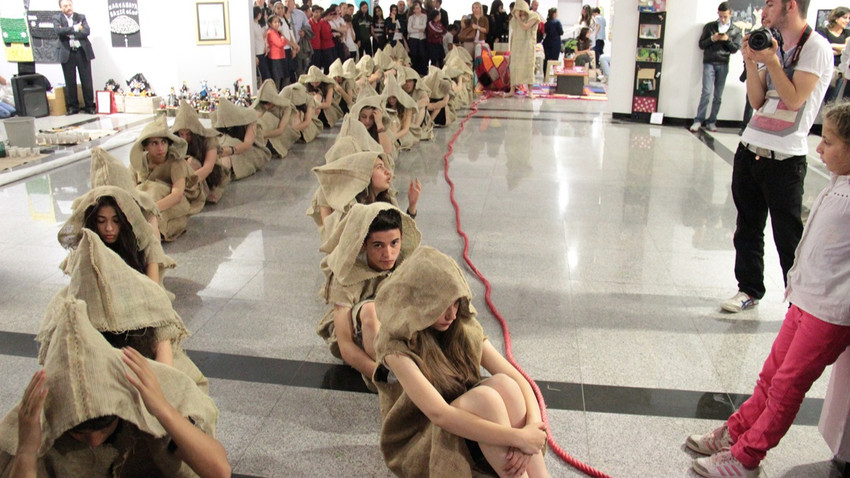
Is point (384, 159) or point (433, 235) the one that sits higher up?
point (384, 159)

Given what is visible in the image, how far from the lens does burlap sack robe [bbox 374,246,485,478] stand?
218 cm

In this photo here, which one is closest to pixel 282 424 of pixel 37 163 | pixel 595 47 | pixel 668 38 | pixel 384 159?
pixel 384 159

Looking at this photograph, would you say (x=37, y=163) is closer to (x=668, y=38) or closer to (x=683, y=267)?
(x=683, y=267)

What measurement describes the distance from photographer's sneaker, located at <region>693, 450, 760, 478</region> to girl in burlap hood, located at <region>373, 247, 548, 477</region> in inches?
27.0

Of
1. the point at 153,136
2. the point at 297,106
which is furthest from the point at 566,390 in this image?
the point at 297,106

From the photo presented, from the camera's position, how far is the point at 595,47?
708 inches

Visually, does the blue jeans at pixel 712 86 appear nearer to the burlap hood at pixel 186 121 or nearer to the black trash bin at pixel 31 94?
the burlap hood at pixel 186 121

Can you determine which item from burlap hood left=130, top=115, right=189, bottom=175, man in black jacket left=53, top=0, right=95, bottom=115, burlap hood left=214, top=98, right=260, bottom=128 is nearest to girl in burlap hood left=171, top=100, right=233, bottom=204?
burlap hood left=130, top=115, right=189, bottom=175

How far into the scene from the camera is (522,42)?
13.1m

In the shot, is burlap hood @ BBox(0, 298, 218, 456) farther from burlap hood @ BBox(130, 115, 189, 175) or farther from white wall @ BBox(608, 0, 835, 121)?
white wall @ BBox(608, 0, 835, 121)

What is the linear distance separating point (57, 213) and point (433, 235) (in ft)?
9.84

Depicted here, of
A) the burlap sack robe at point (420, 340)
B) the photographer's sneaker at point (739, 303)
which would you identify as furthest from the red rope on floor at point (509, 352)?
the photographer's sneaker at point (739, 303)

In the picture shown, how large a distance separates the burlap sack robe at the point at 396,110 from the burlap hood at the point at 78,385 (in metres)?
5.92

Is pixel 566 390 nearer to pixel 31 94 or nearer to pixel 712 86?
pixel 712 86
